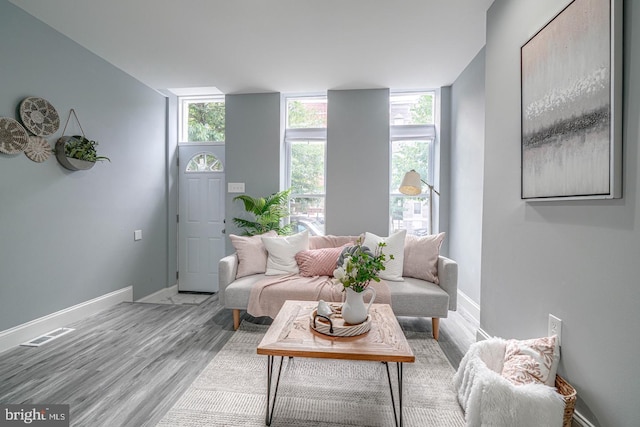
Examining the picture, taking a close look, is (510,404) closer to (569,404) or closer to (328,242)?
(569,404)

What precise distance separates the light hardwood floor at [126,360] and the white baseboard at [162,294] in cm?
63

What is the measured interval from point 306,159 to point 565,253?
320 cm

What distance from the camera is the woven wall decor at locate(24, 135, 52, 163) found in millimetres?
2346

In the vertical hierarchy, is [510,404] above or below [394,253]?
below

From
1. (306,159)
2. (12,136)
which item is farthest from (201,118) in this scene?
(12,136)

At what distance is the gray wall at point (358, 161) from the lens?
12.4 feet

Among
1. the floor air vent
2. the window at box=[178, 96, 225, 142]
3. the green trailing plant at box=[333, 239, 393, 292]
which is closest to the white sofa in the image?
the green trailing plant at box=[333, 239, 393, 292]

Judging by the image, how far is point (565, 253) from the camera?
1379 millimetres

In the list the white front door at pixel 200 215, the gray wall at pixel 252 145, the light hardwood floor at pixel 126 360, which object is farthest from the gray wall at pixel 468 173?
the white front door at pixel 200 215

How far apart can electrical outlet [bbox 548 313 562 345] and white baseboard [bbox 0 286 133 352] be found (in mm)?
3621

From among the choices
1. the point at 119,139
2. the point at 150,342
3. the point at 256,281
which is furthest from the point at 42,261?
the point at 256,281

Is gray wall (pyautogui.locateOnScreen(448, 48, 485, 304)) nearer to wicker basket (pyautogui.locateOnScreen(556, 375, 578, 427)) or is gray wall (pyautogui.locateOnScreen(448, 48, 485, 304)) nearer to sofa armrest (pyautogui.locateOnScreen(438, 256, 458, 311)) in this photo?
sofa armrest (pyautogui.locateOnScreen(438, 256, 458, 311))

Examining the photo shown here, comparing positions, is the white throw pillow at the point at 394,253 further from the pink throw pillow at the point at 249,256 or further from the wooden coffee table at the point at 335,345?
the pink throw pillow at the point at 249,256

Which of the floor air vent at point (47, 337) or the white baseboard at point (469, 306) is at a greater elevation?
the white baseboard at point (469, 306)
